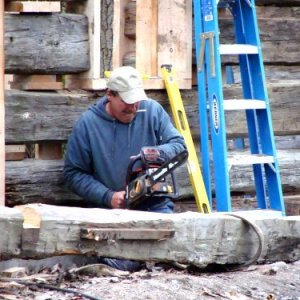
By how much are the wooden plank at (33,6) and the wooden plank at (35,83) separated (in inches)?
19.6

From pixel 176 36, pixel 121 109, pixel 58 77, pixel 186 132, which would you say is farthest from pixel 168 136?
pixel 58 77

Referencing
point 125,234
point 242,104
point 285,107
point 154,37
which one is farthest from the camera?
point 285,107

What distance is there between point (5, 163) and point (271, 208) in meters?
2.17

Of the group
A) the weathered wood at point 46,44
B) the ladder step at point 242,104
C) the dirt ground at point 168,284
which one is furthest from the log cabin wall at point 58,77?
the dirt ground at point 168,284

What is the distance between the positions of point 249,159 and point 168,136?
727 millimetres

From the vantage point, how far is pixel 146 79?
779cm

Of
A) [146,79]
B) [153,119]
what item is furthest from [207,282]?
[146,79]

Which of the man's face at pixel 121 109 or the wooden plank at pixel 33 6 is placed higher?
the wooden plank at pixel 33 6

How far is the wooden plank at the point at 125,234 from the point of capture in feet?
18.9

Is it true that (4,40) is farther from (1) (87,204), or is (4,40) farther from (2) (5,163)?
(1) (87,204)

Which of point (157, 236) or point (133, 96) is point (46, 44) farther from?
point (157, 236)

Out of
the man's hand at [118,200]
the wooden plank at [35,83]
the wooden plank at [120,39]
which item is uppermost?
the wooden plank at [120,39]

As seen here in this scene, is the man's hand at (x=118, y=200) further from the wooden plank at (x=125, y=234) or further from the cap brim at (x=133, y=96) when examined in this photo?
the wooden plank at (x=125, y=234)

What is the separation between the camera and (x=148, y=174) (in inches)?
272
